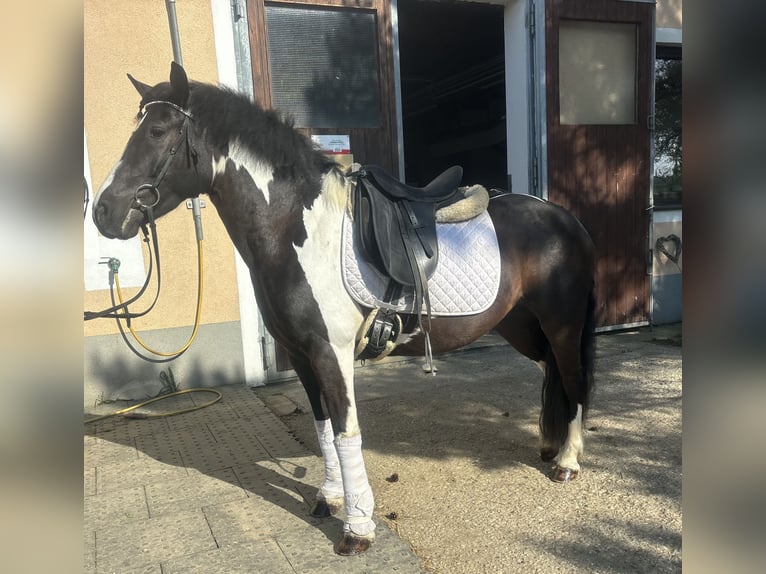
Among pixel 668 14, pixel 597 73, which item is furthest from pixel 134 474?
pixel 668 14

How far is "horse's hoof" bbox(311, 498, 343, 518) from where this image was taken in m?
2.60

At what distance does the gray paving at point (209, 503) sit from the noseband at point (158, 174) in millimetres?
1560

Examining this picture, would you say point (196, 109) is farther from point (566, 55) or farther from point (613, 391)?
point (566, 55)

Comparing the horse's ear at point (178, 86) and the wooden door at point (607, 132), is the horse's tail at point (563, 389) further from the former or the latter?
the wooden door at point (607, 132)

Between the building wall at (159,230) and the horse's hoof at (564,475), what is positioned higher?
the building wall at (159,230)

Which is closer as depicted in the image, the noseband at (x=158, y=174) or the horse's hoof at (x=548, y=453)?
the noseband at (x=158, y=174)

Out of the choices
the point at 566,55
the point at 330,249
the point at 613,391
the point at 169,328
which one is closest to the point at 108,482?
the point at 169,328

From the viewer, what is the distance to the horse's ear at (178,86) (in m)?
2.12

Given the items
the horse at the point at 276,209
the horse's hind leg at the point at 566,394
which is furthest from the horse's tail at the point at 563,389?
the horse at the point at 276,209

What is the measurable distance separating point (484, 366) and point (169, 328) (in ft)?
10.4

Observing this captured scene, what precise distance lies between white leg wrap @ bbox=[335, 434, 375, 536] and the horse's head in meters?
1.33

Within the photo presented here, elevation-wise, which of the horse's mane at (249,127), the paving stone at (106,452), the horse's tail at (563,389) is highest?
the horse's mane at (249,127)

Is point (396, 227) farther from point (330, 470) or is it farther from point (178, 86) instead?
point (330, 470)

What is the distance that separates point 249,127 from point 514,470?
240cm
